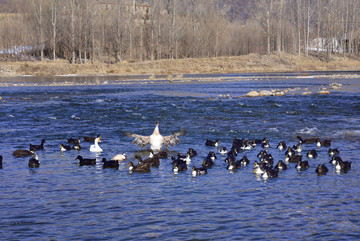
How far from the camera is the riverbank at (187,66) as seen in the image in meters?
86.9

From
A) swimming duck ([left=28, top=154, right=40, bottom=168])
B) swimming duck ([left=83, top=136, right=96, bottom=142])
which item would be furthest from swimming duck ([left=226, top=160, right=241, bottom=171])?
swimming duck ([left=83, top=136, right=96, bottom=142])

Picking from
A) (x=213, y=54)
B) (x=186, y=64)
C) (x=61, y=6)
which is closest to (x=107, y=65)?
(x=186, y=64)

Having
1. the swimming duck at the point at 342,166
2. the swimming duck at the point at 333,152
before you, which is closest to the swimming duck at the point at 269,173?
the swimming duck at the point at 342,166

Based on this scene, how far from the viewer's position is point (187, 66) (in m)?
94.9

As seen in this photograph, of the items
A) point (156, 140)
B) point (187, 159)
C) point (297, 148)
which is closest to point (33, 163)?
point (156, 140)

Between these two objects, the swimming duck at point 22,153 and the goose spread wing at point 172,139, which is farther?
the goose spread wing at point 172,139

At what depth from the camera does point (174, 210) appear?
12.7 meters

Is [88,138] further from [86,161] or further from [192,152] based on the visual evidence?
[192,152]

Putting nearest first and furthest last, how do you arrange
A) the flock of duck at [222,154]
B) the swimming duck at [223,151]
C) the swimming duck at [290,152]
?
1. the flock of duck at [222,154]
2. the swimming duck at [290,152]
3. the swimming duck at [223,151]

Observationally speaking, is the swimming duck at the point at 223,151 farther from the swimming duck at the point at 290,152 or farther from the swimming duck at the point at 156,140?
the swimming duck at the point at 290,152

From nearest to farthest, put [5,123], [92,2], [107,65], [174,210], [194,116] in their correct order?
1. [174,210]
2. [5,123]
3. [194,116]
4. [107,65]
5. [92,2]

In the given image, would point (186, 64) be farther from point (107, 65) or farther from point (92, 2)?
point (92, 2)

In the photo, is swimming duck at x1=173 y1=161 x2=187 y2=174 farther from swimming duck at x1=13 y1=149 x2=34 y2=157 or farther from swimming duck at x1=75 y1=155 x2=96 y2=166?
swimming duck at x1=13 y1=149 x2=34 y2=157

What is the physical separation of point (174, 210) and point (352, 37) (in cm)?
12003
